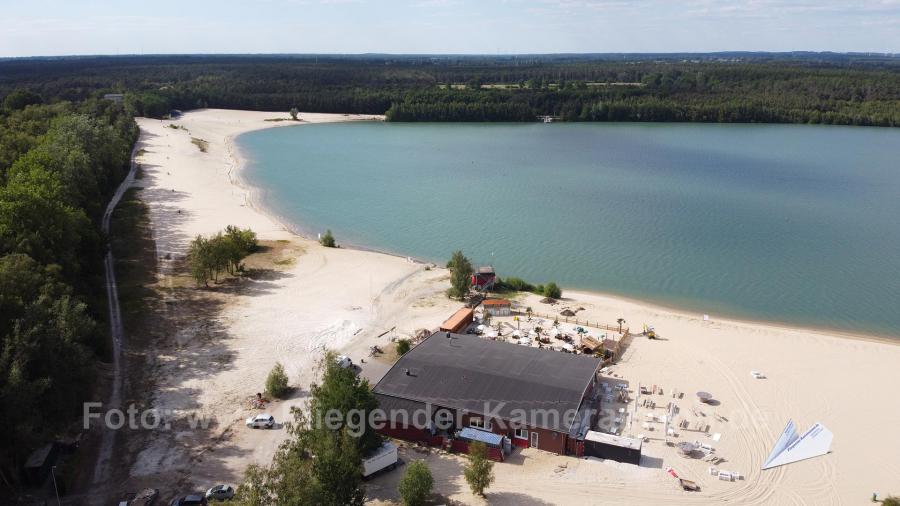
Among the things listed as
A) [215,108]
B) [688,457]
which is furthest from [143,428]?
[215,108]

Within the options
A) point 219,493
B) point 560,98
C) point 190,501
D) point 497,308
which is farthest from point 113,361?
point 560,98

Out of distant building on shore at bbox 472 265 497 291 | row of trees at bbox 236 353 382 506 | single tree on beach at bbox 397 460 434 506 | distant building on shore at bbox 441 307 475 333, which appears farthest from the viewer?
distant building on shore at bbox 472 265 497 291

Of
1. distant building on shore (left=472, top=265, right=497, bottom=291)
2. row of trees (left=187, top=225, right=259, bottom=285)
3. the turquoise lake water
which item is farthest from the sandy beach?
the turquoise lake water

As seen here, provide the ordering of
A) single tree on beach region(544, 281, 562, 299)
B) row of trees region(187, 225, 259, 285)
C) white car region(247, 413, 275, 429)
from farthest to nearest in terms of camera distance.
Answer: single tree on beach region(544, 281, 562, 299), row of trees region(187, 225, 259, 285), white car region(247, 413, 275, 429)

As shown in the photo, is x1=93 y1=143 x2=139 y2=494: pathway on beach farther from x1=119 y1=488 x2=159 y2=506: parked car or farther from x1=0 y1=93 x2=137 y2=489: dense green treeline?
x1=119 y1=488 x2=159 y2=506: parked car

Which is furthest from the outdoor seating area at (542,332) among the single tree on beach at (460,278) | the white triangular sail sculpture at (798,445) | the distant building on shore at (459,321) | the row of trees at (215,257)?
the row of trees at (215,257)
